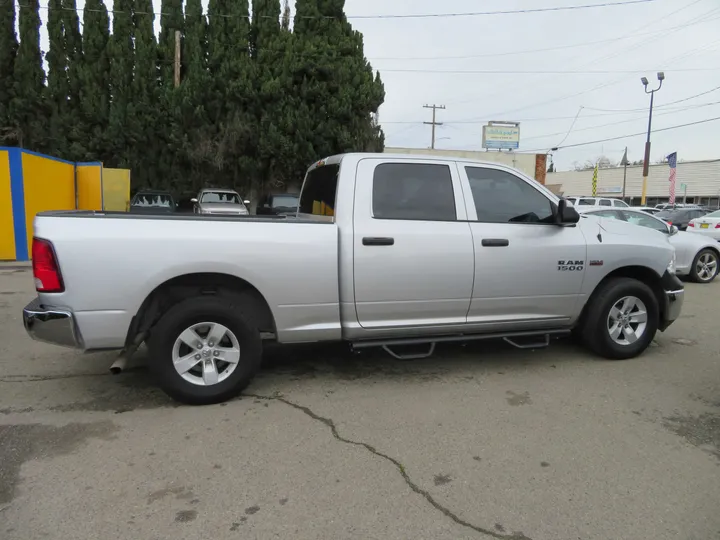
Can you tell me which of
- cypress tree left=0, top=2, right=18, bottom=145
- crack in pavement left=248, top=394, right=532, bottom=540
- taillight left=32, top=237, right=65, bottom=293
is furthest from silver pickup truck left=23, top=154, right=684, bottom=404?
cypress tree left=0, top=2, right=18, bottom=145

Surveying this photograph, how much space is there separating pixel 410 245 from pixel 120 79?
21.1 meters

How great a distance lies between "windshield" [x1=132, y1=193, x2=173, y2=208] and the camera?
17891 mm

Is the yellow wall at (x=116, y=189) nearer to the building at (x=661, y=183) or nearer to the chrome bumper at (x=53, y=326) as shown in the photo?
the chrome bumper at (x=53, y=326)

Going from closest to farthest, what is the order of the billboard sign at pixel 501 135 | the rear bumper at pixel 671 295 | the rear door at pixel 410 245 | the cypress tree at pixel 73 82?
the rear door at pixel 410 245, the rear bumper at pixel 671 295, the cypress tree at pixel 73 82, the billboard sign at pixel 501 135

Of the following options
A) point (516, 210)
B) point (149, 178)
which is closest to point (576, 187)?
point (149, 178)

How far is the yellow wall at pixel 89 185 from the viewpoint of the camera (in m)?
15.7

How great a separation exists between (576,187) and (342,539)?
261 ft

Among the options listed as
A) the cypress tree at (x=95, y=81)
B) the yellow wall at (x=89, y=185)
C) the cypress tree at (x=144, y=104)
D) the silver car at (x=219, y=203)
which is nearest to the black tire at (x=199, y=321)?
the silver car at (x=219, y=203)

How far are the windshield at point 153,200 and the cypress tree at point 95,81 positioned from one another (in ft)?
16.0

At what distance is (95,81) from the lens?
21.4 m

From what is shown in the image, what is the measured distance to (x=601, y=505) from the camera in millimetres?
2797

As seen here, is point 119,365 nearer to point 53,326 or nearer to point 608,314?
point 53,326

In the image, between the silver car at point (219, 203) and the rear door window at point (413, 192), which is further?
the silver car at point (219, 203)

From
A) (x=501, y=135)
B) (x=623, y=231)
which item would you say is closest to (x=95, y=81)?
(x=623, y=231)
